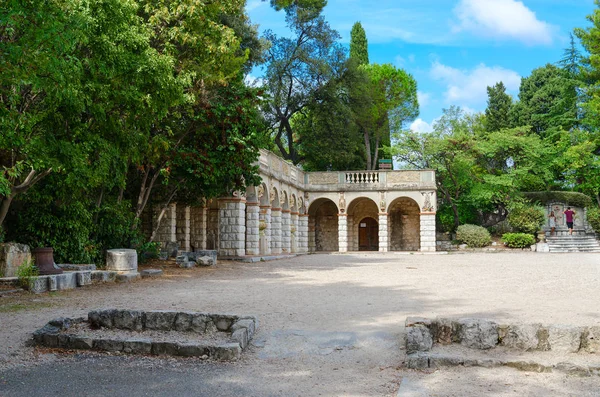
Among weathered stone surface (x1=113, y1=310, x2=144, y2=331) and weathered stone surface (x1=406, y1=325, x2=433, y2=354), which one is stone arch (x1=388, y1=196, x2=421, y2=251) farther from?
weathered stone surface (x1=406, y1=325, x2=433, y2=354)

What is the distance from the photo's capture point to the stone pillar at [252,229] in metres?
23.6

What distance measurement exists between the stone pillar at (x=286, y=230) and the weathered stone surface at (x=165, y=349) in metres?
23.1

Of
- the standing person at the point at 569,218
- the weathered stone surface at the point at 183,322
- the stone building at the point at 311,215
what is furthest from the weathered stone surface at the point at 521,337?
the standing person at the point at 569,218

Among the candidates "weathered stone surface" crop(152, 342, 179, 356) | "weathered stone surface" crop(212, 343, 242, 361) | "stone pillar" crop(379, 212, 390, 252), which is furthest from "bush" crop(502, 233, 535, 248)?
"weathered stone surface" crop(152, 342, 179, 356)

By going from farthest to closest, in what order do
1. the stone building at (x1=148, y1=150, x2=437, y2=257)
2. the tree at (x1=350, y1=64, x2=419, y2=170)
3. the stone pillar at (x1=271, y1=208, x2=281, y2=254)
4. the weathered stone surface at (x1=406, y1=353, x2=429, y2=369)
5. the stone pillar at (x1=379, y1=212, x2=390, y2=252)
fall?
the tree at (x1=350, y1=64, x2=419, y2=170), the stone pillar at (x1=379, y1=212, x2=390, y2=252), the stone pillar at (x1=271, y1=208, x2=281, y2=254), the stone building at (x1=148, y1=150, x2=437, y2=257), the weathered stone surface at (x1=406, y1=353, x2=429, y2=369)

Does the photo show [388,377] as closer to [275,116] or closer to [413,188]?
[413,188]

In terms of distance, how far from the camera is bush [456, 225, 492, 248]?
3262 cm

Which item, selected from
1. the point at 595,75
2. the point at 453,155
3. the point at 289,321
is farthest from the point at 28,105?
the point at 595,75

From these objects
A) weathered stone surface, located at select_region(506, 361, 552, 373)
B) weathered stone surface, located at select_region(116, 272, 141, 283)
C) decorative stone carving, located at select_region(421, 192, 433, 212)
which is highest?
decorative stone carving, located at select_region(421, 192, 433, 212)

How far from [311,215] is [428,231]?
8702mm

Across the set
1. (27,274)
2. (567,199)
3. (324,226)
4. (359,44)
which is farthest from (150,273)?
(359,44)

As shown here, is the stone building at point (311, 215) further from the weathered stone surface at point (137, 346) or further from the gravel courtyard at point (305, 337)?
the weathered stone surface at point (137, 346)

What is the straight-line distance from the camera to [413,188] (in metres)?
33.6

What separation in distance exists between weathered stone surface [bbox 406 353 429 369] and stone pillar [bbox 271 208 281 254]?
854 inches
